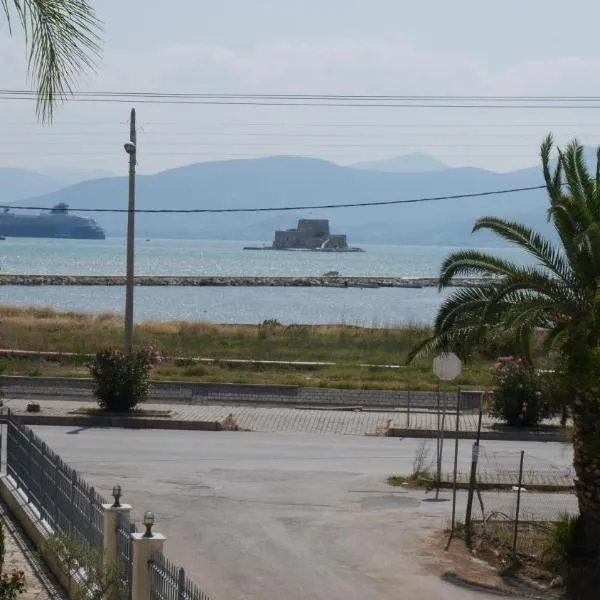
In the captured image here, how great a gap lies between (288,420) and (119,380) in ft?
12.6

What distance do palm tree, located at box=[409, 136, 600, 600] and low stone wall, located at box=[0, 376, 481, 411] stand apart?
13.6m

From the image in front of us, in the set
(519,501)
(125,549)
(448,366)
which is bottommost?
(519,501)

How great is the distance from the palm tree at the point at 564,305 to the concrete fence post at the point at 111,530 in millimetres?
5376

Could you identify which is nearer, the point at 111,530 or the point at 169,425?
the point at 111,530

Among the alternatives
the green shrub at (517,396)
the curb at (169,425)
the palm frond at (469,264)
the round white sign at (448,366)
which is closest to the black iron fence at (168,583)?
the palm frond at (469,264)

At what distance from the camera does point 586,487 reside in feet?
48.0

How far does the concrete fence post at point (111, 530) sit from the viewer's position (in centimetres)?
1091

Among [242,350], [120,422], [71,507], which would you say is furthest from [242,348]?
[71,507]

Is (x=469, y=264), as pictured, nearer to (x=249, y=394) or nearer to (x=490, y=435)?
(x=490, y=435)

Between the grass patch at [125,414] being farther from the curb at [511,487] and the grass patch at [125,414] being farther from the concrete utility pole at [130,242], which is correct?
the curb at [511,487]

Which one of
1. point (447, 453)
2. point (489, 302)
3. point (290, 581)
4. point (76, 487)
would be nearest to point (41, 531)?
point (76, 487)

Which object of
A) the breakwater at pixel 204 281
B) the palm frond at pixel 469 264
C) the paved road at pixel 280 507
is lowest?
the paved road at pixel 280 507

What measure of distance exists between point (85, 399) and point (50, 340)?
1466cm

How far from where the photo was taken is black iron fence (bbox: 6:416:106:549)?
12102 millimetres
